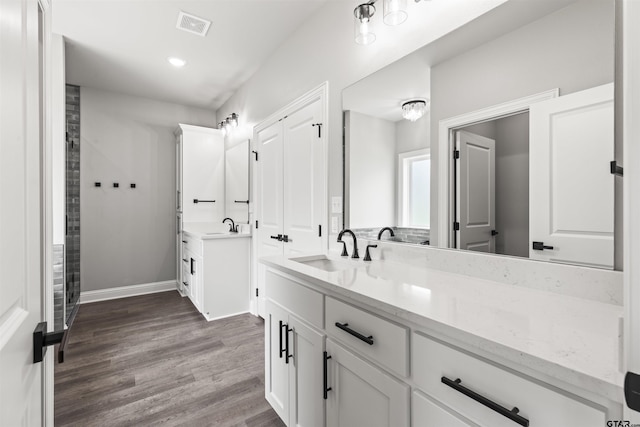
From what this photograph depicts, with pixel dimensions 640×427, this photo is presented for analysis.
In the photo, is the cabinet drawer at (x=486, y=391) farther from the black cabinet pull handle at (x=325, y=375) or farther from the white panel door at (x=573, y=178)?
the white panel door at (x=573, y=178)

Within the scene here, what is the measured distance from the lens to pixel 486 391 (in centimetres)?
74

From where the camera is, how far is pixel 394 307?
37.4 inches

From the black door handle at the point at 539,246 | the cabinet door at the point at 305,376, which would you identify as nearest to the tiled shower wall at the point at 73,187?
the cabinet door at the point at 305,376

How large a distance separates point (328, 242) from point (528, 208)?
4.34ft

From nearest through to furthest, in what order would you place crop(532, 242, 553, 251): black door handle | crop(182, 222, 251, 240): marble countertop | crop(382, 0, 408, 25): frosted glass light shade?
crop(532, 242, 553, 251): black door handle, crop(382, 0, 408, 25): frosted glass light shade, crop(182, 222, 251, 240): marble countertop

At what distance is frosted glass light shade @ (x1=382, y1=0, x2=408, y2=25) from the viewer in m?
1.54

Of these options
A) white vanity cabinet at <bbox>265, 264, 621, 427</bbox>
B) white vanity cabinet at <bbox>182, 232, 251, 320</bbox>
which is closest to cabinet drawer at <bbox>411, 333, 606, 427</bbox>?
→ white vanity cabinet at <bbox>265, 264, 621, 427</bbox>

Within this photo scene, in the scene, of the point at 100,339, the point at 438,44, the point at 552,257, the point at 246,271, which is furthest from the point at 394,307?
the point at 100,339

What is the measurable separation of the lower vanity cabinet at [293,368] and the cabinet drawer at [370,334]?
143 millimetres

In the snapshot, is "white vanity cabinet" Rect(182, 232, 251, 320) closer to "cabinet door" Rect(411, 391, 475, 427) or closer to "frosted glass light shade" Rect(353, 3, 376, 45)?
"frosted glass light shade" Rect(353, 3, 376, 45)

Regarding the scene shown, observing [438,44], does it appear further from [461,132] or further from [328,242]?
[328,242]

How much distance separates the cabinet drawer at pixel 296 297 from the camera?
1.34 meters

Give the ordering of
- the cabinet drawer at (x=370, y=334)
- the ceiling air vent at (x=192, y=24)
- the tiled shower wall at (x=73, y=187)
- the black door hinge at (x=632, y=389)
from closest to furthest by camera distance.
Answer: the black door hinge at (x=632, y=389), the cabinet drawer at (x=370, y=334), the ceiling air vent at (x=192, y=24), the tiled shower wall at (x=73, y=187)

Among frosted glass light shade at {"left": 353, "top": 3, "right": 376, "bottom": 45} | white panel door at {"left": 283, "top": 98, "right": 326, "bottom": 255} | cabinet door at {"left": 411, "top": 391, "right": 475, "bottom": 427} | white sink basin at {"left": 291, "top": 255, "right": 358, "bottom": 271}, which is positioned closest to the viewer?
cabinet door at {"left": 411, "top": 391, "right": 475, "bottom": 427}
